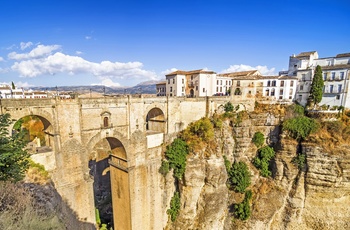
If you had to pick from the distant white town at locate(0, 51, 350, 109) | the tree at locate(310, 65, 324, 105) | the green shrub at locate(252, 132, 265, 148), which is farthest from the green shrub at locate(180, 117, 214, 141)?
the tree at locate(310, 65, 324, 105)

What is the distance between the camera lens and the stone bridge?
1338 cm

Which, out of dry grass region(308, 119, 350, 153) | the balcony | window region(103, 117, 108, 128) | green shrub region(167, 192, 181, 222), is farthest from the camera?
the balcony

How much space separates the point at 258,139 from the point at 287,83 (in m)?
12.7

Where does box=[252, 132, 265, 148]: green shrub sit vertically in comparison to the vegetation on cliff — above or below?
above

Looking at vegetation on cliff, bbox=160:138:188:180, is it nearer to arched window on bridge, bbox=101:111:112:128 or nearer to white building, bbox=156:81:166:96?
arched window on bridge, bbox=101:111:112:128

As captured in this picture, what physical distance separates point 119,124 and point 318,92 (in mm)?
27402

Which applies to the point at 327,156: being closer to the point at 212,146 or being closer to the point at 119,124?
the point at 212,146

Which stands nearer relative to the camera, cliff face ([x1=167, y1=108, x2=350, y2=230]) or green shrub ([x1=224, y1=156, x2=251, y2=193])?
cliff face ([x1=167, y1=108, x2=350, y2=230])

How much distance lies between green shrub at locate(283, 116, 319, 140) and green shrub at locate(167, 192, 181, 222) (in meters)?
15.7

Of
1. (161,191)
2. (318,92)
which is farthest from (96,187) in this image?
(318,92)

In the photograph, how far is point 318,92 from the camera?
2650 centimetres

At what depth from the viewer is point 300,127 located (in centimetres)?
2234

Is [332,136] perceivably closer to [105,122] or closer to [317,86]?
[317,86]

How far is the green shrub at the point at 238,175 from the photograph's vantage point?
22.4 metres
